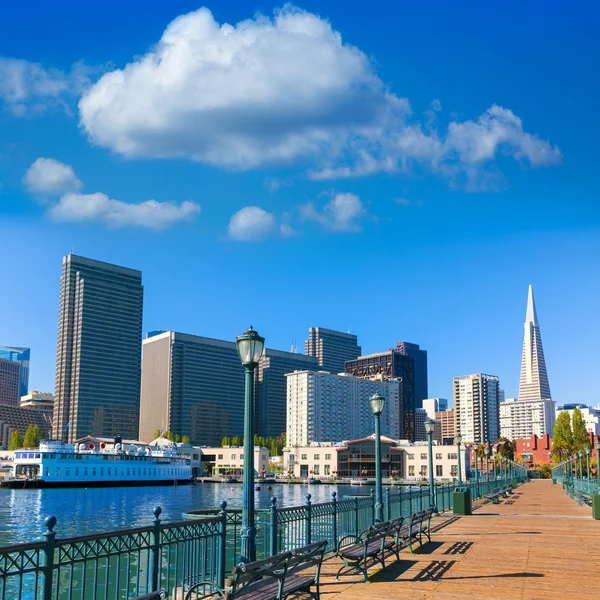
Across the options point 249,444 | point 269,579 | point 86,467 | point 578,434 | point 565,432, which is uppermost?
point 249,444

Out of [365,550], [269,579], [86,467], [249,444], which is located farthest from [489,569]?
[86,467]

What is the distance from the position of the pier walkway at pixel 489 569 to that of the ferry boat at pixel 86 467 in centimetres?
13639

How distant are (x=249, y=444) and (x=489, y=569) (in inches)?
261

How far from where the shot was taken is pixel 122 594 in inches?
1125

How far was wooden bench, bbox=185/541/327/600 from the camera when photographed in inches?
393

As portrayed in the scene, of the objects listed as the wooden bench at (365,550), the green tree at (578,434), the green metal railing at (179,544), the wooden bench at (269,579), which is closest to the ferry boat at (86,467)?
the green tree at (578,434)

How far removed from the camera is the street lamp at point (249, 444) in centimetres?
1301

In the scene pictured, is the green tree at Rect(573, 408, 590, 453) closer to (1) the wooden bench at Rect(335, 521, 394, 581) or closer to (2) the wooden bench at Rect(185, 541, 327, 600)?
(1) the wooden bench at Rect(335, 521, 394, 581)

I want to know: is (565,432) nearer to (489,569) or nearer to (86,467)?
(86,467)

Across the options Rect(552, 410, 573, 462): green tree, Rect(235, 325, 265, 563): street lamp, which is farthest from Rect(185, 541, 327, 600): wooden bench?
Rect(552, 410, 573, 462): green tree

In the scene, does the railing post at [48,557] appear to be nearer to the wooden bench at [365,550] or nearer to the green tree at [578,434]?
the wooden bench at [365,550]

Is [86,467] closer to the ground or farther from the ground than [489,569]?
closer to the ground

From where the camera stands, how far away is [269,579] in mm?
10398

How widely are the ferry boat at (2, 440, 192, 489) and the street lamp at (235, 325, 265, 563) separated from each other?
145076mm
